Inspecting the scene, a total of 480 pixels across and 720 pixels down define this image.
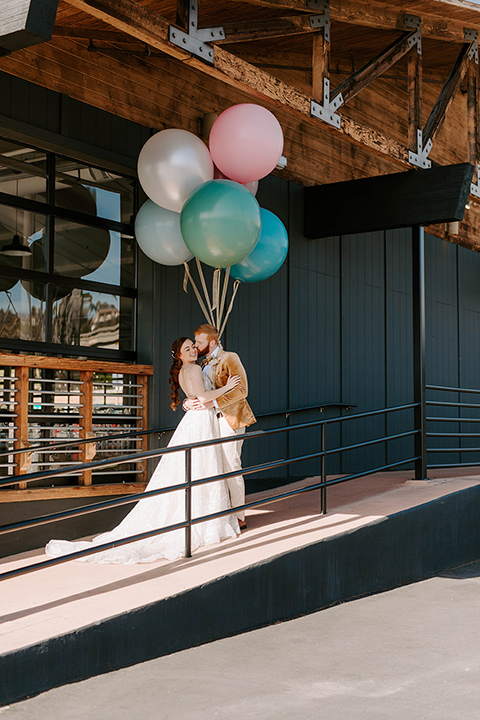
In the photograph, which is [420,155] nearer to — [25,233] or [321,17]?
[321,17]

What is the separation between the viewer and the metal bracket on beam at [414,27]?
7.69 m

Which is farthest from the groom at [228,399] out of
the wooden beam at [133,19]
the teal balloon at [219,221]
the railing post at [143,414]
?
the wooden beam at [133,19]

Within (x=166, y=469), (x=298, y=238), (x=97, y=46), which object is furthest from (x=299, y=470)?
(x=97, y=46)

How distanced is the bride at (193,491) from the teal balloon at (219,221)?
0.81 m

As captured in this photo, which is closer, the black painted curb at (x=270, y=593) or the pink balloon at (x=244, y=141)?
the black painted curb at (x=270, y=593)

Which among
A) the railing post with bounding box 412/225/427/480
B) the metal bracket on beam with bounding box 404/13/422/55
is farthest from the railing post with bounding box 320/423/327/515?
the metal bracket on beam with bounding box 404/13/422/55

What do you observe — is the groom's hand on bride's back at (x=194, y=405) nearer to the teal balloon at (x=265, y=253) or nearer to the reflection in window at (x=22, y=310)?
the teal balloon at (x=265, y=253)

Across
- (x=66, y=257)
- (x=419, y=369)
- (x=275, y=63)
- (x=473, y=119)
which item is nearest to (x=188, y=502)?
(x=66, y=257)

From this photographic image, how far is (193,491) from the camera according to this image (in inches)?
234

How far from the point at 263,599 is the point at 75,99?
436cm

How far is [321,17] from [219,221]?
2.30 m

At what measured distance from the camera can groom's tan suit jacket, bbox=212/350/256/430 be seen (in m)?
6.28

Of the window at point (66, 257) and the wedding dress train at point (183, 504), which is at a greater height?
the window at point (66, 257)

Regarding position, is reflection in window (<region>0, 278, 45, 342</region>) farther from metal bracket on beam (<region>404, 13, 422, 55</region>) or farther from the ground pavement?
metal bracket on beam (<region>404, 13, 422, 55</region>)
